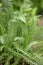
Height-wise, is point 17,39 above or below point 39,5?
above

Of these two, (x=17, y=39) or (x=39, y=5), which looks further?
(x=39, y=5)

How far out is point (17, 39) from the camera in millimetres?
1979

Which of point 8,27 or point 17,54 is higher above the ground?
point 8,27

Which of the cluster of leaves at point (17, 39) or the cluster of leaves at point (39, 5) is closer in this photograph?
the cluster of leaves at point (17, 39)

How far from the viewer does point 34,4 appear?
11.4ft

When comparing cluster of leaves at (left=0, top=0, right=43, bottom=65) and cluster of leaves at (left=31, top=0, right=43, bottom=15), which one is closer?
cluster of leaves at (left=0, top=0, right=43, bottom=65)

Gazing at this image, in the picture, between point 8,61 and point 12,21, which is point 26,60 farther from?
point 12,21

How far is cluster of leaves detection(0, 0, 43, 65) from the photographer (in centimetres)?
187

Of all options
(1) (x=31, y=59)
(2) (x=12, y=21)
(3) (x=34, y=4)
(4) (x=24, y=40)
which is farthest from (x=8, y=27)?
(3) (x=34, y=4)

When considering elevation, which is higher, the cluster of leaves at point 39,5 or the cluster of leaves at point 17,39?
the cluster of leaves at point 17,39

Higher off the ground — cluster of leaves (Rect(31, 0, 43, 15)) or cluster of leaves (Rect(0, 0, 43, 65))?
cluster of leaves (Rect(0, 0, 43, 65))

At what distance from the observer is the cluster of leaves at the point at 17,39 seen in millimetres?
1867

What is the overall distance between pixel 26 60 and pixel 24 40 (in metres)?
0.24

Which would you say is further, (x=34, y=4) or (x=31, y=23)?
(x=34, y=4)
